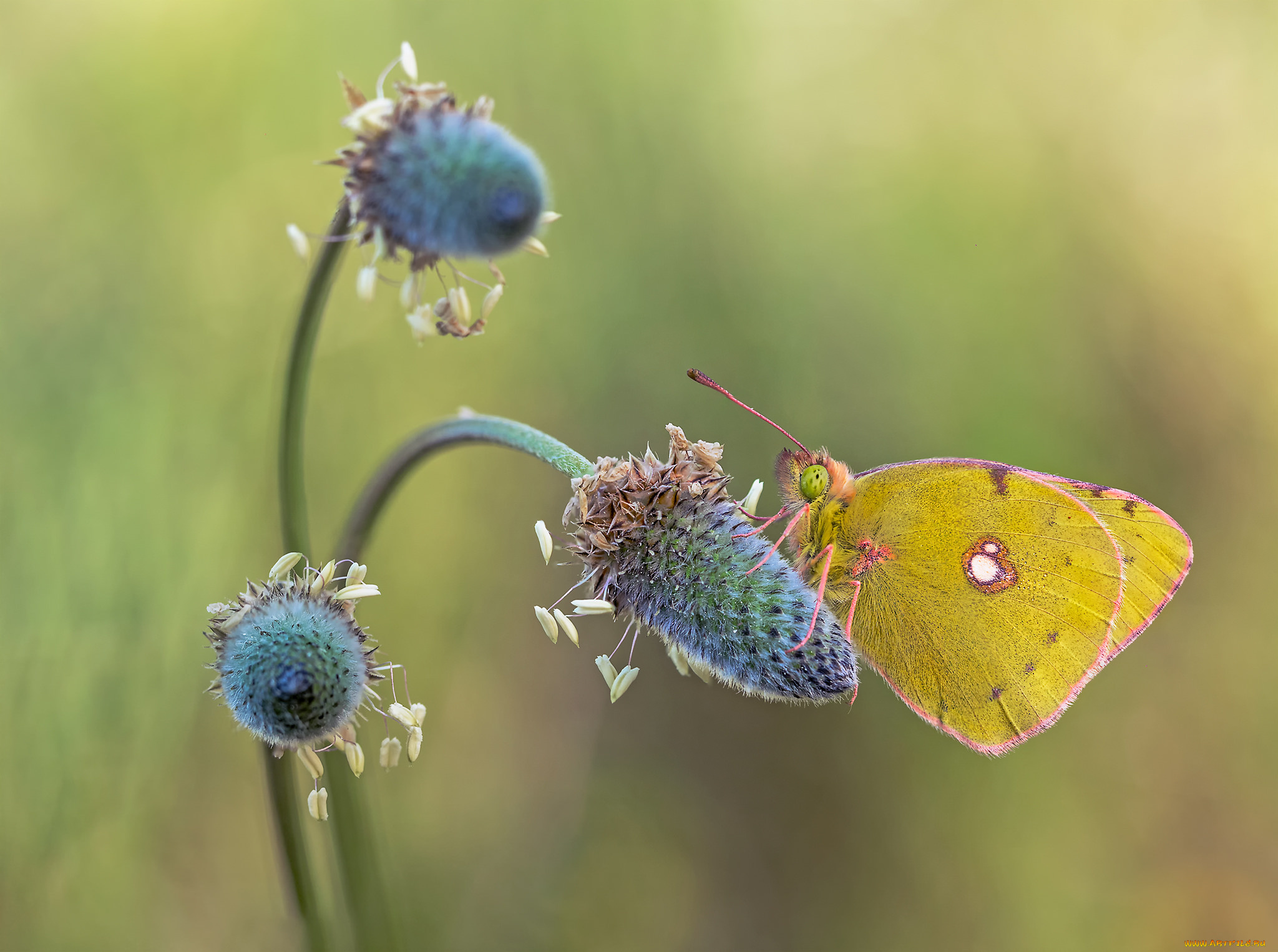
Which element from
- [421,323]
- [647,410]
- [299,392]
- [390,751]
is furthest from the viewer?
[647,410]

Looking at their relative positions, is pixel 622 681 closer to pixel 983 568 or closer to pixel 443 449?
pixel 443 449

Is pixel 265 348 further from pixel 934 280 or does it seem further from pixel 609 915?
pixel 934 280

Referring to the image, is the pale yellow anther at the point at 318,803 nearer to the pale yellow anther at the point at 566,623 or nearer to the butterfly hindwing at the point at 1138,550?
the pale yellow anther at the point at 566,623

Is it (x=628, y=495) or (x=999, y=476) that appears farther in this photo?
(x=999, y=476)

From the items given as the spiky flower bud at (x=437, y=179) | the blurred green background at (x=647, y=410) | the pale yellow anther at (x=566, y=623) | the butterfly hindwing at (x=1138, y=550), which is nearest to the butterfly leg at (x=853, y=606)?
the butterfly hindwing at (x=1138, y=550)

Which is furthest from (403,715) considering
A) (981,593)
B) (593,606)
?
(981,593)

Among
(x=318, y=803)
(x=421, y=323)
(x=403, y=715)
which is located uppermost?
(x=421, y=323)

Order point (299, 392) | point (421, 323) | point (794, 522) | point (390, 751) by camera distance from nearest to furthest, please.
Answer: point (421, 323), point (390, 751), point (299, 392), point (794, 522)

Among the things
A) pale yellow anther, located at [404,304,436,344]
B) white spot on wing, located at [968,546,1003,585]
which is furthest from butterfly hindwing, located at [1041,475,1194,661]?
pale yellow anther, located at [404,304,436,344]

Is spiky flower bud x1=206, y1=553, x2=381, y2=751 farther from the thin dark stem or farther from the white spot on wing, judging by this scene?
the white spot on wing
